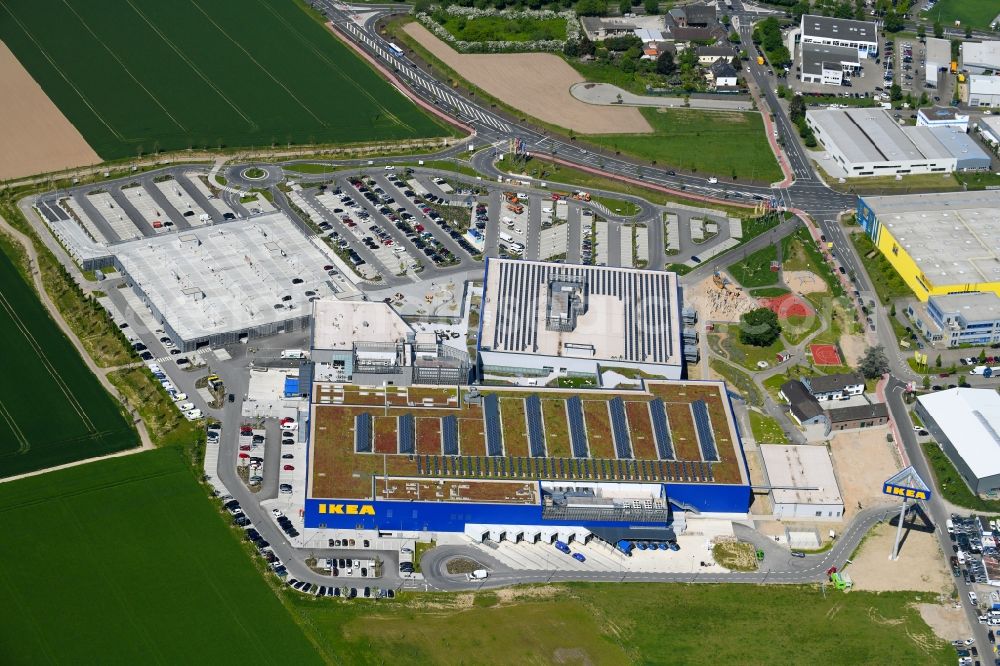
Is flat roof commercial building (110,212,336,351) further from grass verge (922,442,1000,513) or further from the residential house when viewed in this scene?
grass verge (922,442,1000,513)

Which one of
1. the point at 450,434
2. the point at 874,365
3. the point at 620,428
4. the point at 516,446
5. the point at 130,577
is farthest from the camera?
the point at 874,365

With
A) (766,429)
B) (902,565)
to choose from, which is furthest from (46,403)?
(902,565)

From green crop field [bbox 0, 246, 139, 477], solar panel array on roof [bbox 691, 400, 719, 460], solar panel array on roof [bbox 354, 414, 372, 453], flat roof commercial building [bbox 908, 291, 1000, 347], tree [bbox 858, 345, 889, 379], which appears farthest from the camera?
flat roof commercial building [bbox 908, 291, 1000, 347]

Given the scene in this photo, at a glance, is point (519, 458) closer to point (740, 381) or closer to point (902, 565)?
point (740, 381)

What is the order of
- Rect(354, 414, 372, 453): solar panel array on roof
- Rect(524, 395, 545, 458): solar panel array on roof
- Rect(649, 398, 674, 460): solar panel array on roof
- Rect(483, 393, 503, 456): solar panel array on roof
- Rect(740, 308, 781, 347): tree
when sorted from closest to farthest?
Rect(354, 414, 372, 453): solar panel array on roof
Rect(483, 393, 503, 456): solar panel array on roof
Rect(524, 395, 545, 458): solar panel array on roof
Rect(649, 398, 674, 460): solar panel array on roof
Rect(740, 308, 781, 347): tree

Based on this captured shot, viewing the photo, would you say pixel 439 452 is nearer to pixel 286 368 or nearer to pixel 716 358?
pixel 286 368

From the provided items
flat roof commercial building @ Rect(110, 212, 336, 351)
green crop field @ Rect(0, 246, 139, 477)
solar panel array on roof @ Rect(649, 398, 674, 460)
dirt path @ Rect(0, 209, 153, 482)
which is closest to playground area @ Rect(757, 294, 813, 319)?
solar panel array on roof @ Rect(649, 398, 674, 460)
